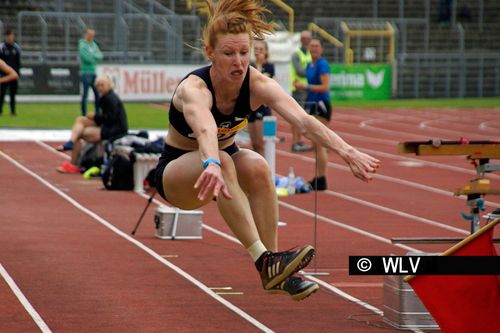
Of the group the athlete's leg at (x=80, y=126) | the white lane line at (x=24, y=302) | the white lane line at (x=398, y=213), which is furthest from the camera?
the athlete's leg at (x=80, y=126)

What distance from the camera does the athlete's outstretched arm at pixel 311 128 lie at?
616 centimetres

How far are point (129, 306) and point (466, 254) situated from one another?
294 cm

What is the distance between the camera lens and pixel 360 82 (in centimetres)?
3881

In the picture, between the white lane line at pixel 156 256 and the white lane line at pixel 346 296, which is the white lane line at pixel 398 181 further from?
the white lane line at pixel 346 296

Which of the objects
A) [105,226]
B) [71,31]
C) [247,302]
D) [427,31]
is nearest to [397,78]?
[427,31]

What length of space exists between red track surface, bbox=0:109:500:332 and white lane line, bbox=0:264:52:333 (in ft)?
0.16

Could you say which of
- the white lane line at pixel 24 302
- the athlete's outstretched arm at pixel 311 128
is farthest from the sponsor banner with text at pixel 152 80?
the athlete's outstretched arm at pixel 311 128

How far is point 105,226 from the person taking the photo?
524 inches

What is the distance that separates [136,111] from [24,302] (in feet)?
71.0

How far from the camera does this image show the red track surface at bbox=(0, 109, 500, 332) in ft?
28.9

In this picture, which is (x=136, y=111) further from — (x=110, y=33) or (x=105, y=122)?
(x=105, y=122)

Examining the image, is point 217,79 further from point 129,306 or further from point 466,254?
point 129,306

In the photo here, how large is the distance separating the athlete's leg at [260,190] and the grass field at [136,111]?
18.6m

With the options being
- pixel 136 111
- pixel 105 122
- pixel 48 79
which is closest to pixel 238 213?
pixel 105 122
